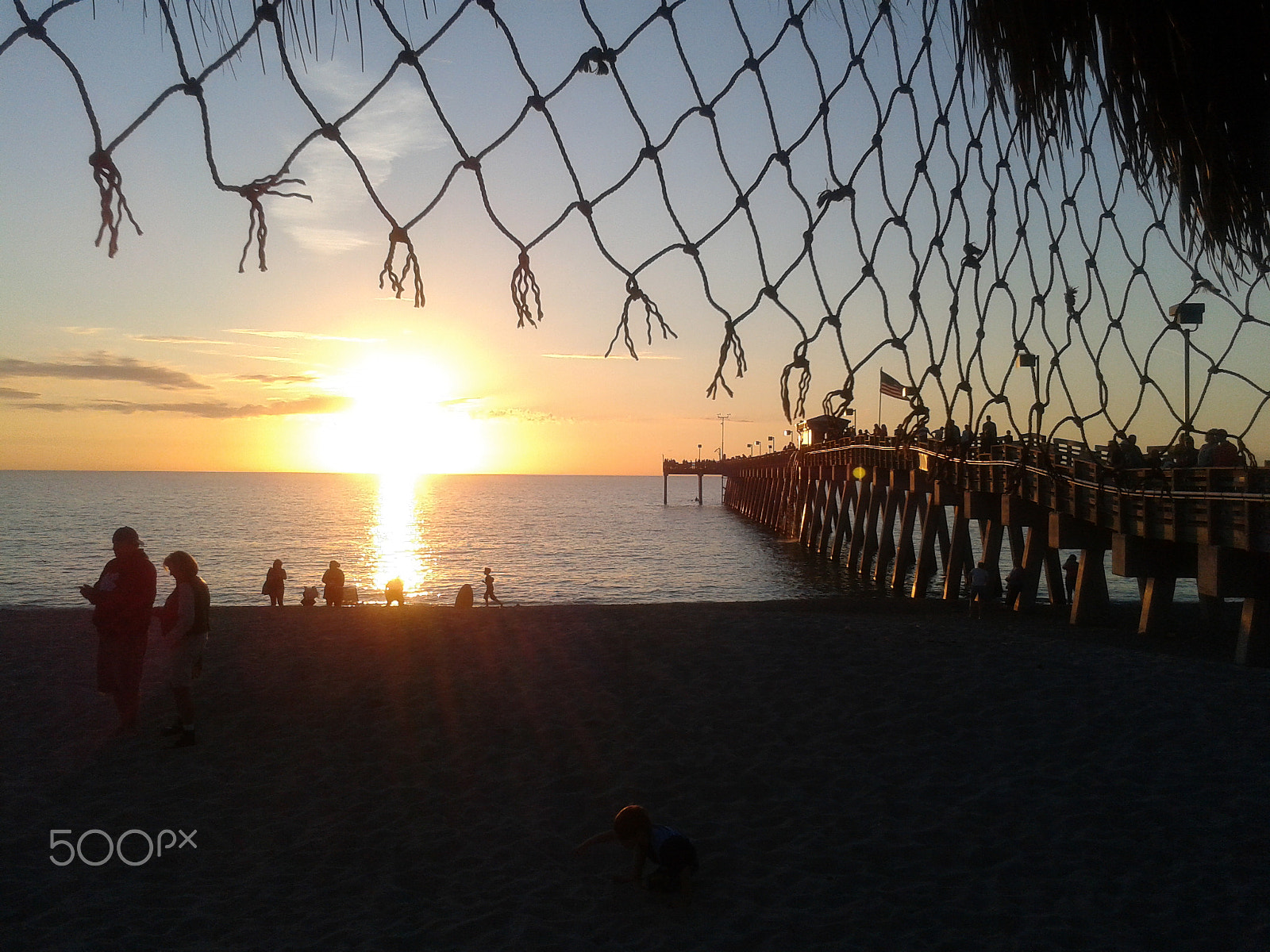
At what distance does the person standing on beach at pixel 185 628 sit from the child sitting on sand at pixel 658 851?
12.6ft

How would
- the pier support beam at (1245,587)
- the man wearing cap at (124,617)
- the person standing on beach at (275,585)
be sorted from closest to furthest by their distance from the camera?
the man wearing cap at (124,617) < the pier support beam at (1245,587) < the person standing on beach at (275,585)

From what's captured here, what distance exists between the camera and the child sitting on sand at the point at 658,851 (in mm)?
5074

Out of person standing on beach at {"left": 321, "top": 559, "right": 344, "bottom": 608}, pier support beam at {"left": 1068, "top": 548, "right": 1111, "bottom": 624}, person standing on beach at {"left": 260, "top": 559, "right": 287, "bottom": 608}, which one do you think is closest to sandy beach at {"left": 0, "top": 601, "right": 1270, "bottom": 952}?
pier support beam at {"left": 1068, "top": 548, "right": 1111, "bottom": 624}

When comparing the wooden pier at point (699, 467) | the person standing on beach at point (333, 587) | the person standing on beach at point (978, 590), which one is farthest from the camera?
the wooden pier at point (699, 467)

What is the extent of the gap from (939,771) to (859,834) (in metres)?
1.25

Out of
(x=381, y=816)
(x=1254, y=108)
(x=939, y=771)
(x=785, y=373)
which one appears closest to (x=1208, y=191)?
(x=1254, y=108)

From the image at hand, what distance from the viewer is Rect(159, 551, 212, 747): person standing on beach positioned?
22.5ft

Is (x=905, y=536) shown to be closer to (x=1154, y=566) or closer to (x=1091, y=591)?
(x=1091, y=591)

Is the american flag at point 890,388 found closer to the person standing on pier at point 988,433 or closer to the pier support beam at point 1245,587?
the person standing on pier at point 988,433

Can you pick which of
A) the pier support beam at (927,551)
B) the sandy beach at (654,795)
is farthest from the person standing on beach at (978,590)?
the pier support beam at (927,551)

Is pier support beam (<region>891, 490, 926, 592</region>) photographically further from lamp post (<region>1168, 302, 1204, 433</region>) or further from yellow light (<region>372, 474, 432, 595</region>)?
lamp post (<region>1168, 302, 1204, 433</region>)

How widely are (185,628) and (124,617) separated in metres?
0.52

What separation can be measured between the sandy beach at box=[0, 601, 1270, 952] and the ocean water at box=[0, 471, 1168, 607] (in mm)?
19501

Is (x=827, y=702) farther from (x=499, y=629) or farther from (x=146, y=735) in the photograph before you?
(x=146, y=735)
